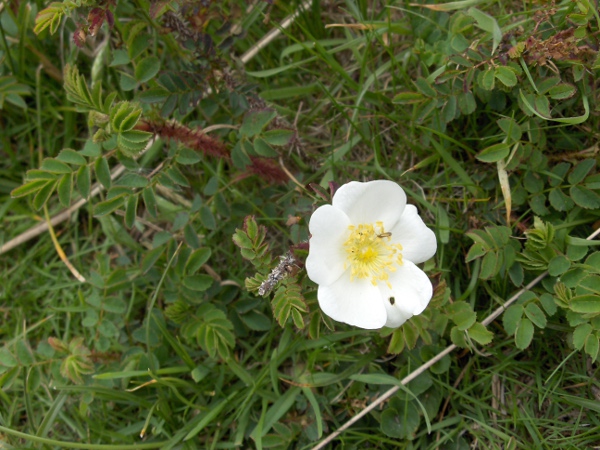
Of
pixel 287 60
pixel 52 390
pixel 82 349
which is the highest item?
pixel 287 60

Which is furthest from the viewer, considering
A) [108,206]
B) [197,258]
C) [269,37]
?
[269,37]

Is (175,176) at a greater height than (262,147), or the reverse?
(175,176)

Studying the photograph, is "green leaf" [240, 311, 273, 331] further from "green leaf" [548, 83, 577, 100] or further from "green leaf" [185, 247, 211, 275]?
"green leaf" [548, 83, 577, 100]

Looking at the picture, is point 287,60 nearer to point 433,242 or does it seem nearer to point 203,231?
point 203,231

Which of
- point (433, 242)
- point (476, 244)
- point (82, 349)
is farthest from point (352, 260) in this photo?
point (82, 349)

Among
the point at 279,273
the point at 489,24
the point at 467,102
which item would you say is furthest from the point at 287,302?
the point at 489,24

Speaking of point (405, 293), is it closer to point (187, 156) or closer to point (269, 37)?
point (187, 156)

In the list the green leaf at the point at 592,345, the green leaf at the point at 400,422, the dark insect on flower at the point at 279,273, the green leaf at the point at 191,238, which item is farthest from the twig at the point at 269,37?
the green leaf at the point at 592,345

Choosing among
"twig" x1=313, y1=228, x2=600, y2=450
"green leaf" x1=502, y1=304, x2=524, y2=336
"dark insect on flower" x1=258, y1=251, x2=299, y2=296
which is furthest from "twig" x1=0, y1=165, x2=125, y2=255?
"green leaf" x1=502, y1=304, x2=524, y2=336
